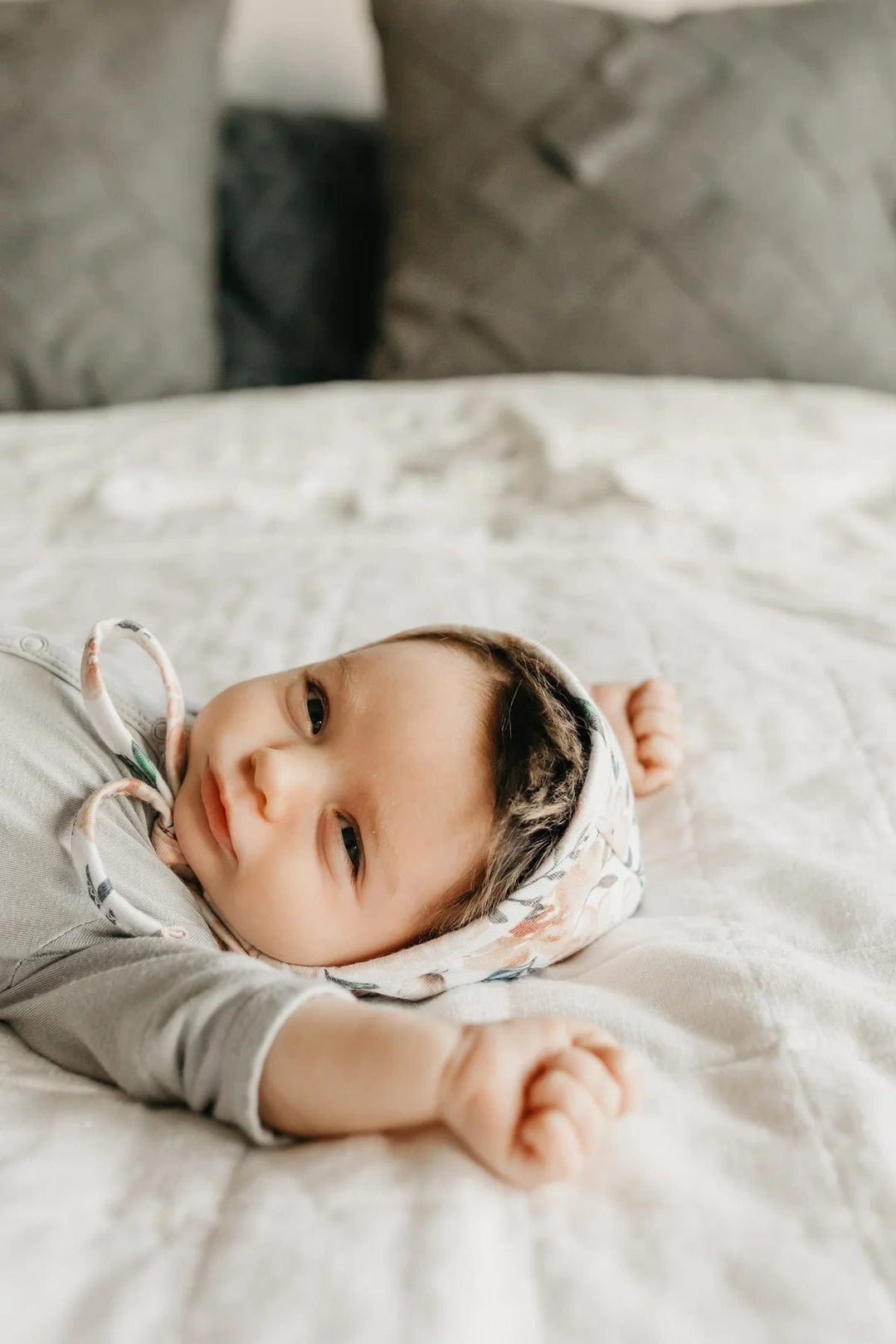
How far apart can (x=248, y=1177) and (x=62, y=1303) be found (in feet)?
0.35

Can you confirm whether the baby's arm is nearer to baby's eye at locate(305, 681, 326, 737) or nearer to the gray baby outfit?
the gray baby outfit

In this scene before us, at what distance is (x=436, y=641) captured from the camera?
94 cm

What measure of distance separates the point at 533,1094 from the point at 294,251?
1.69 metres

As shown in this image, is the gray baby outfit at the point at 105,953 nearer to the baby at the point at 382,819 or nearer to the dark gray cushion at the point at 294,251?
the baby at the point at 382,819

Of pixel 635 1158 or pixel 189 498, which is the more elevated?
pixel 635 1158

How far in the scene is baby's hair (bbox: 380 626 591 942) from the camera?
0.80m

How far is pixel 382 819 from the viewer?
0.80 m

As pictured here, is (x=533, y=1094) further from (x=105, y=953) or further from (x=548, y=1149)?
(x=105, y=953)

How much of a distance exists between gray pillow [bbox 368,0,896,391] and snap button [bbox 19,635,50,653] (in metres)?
1.03

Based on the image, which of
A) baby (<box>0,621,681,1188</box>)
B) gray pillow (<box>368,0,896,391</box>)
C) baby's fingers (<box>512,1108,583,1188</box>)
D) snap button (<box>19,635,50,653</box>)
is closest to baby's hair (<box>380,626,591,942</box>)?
baby (<box>0,621,681,1188</box>)

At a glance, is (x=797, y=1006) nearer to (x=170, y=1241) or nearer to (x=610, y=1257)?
(x=610, y=1257)

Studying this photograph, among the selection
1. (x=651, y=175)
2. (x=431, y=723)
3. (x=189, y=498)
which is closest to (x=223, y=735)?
(x=431, y=723)

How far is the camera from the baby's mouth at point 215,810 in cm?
83

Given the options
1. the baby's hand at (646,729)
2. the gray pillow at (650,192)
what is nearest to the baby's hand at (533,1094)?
Answer: the baby's hand at (646,729)
